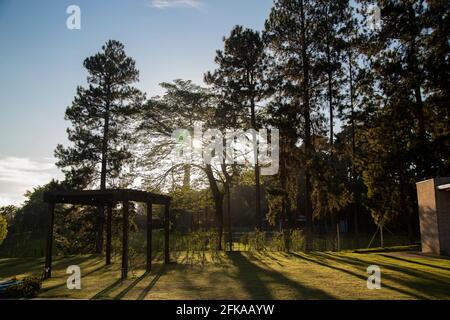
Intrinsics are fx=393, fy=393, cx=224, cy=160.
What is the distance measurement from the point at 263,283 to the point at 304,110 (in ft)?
42.4

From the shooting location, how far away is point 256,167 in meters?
23.2

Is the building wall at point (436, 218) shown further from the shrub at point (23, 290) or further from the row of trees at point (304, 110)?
the shrub at point (23, 290)

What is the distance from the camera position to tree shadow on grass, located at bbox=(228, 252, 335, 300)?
7887 mm

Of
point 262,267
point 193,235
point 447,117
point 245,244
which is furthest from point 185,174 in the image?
point 447,117

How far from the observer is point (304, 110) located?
20.8 m

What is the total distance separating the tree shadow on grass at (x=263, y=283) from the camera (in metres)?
7.89

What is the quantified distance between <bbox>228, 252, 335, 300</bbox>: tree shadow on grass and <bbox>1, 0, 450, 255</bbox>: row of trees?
8.74 meters

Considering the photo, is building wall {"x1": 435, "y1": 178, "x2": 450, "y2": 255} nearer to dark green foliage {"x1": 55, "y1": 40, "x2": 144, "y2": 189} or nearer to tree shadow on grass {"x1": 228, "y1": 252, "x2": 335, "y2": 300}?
tree shadow on grass {"x1": 228, "y1": 252, "x2": 335, "y2": 300}

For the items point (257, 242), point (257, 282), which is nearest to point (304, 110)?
point (257, 242)

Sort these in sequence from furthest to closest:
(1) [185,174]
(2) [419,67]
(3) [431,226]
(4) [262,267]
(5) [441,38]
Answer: (1) [185,174] → (2) [419,67] → (5) [441,38] → (3) [431,226] → (4) [262,267]

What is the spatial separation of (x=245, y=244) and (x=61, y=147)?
1308cm

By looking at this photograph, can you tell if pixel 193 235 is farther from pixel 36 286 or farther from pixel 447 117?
pixel 447 117

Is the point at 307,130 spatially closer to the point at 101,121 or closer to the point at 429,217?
the point at 429,217
